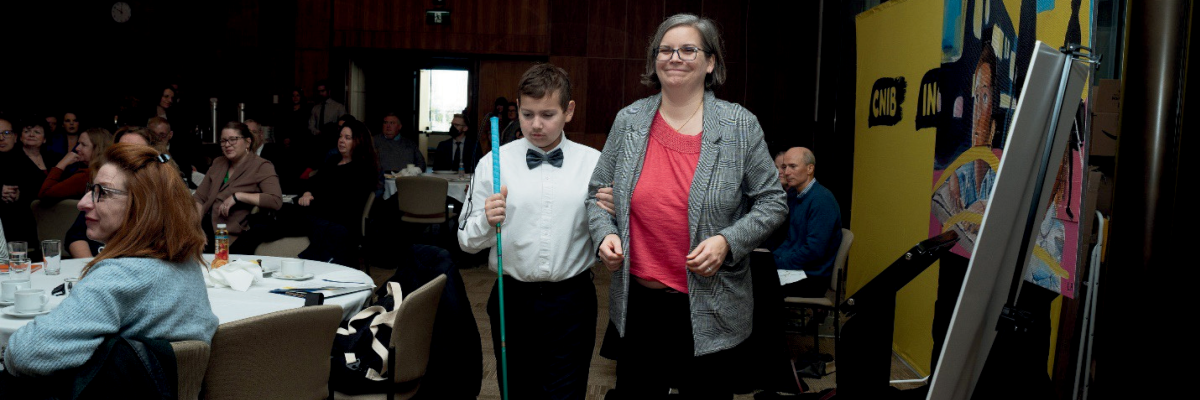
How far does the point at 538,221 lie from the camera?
2430mm

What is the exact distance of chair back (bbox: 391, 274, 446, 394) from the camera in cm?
261

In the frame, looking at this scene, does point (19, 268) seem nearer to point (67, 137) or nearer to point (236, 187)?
point (236, 187)

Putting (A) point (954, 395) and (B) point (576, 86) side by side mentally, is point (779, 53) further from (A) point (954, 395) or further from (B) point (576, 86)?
(A) point (954, 395)

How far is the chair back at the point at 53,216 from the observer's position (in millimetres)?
4965

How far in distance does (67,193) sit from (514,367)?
3864mm

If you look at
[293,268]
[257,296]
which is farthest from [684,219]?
[293,268]

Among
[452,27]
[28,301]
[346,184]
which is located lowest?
[28,301]

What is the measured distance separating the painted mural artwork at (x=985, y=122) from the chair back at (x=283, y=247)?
3093mm

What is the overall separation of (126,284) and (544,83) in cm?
113

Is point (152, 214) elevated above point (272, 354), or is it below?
above

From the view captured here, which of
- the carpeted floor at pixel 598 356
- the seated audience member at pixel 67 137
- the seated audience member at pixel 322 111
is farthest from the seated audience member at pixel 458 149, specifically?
the seated audience member at pixel 67 137

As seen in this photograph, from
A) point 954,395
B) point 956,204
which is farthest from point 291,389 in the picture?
point 956,204

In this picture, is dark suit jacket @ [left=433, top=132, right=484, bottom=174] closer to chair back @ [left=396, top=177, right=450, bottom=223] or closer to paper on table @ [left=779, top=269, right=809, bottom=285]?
chair back @ [left=396, top=177, right=450, bottom=223]

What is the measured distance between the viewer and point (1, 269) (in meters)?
3.22
